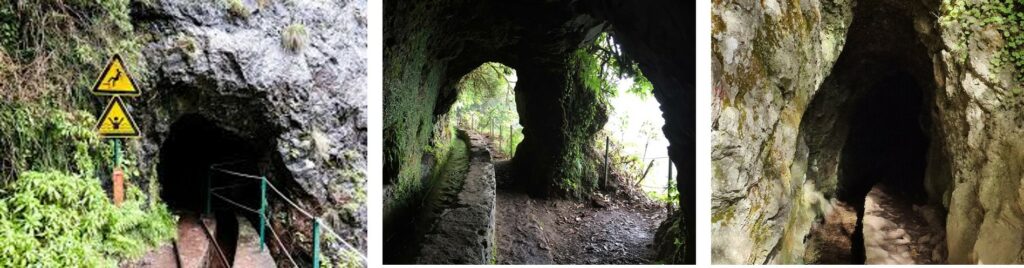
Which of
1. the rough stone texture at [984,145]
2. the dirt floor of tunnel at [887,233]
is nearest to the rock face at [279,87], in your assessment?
the rough stone texture at [984,145]

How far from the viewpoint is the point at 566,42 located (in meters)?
8.55

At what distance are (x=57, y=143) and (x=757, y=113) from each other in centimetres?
510

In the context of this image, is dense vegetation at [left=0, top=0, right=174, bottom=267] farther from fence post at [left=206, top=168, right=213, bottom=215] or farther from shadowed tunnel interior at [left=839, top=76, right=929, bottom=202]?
shadowed tunnel interior at [left=839, top=76, right=929, bottom=202]

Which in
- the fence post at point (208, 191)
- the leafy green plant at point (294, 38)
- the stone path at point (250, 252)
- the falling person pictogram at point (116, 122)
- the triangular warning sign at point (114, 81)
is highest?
the leafy green plant at point (294, 38)

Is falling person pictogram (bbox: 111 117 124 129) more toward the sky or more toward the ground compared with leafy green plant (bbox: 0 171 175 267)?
more toward the sky

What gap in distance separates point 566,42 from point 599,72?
1.93 metres

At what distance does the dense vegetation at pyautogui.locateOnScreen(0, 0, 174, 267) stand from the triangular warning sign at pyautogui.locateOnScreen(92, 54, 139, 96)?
41cm

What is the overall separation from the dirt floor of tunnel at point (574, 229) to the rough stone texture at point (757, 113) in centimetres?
363

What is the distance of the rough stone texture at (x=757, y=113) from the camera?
3387 millimetres

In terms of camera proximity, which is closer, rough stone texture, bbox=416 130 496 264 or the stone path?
the stone path

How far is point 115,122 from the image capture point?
12.1 ft

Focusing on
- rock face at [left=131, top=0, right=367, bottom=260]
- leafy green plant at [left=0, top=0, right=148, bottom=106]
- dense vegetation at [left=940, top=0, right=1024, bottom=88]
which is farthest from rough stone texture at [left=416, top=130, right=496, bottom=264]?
dense vegetation at [left=940, top=0, right=1024, bottom=88]

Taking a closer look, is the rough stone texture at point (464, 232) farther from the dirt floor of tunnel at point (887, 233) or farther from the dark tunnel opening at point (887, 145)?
the dark tunnel opening at point (887, 145)

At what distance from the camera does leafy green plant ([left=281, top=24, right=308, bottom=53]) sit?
17.8ft
